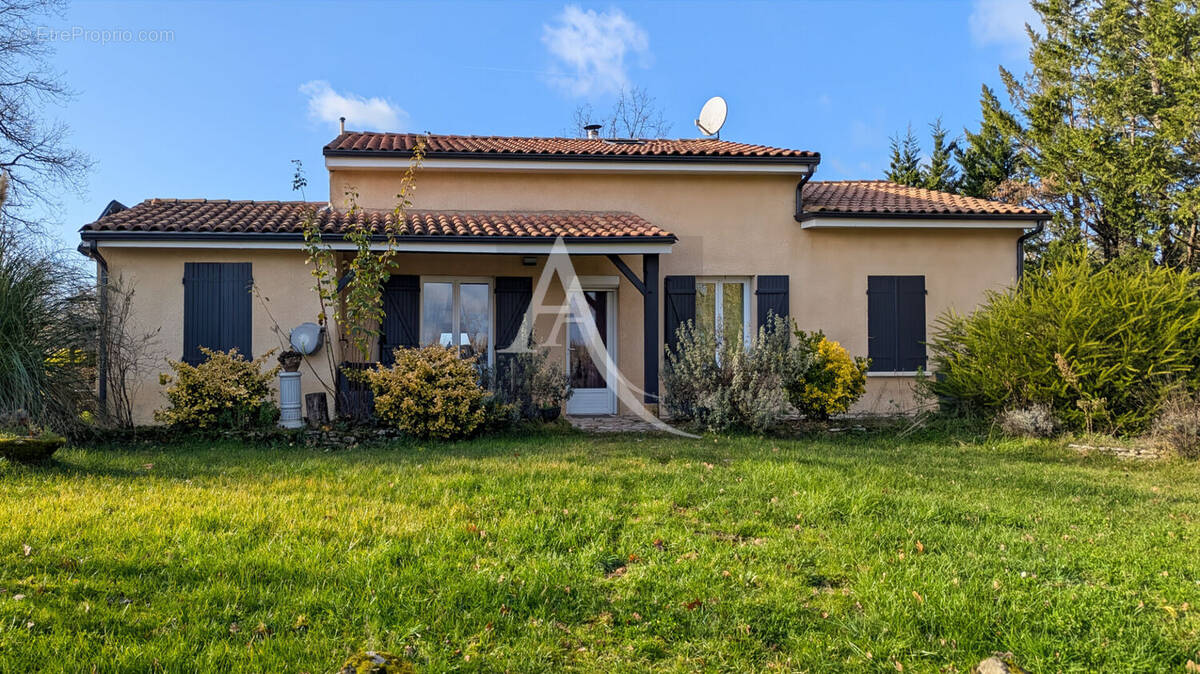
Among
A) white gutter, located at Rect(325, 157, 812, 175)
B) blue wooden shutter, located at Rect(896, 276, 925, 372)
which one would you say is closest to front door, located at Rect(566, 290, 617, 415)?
A: white gutter, located at Rect(325, 157, 812, 175)

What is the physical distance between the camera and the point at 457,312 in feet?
37.7

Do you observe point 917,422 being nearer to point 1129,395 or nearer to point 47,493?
point 1129,395

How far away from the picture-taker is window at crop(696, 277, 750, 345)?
11.6m

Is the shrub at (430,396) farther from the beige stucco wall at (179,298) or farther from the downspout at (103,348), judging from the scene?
the downspout at (103,348)

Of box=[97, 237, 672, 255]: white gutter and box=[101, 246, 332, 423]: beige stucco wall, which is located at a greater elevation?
box=[97, 237, 672, 255]: white gutter

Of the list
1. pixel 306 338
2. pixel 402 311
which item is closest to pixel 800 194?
pixel 402 311

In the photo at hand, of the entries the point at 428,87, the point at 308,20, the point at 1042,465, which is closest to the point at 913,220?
the point at 1042,465

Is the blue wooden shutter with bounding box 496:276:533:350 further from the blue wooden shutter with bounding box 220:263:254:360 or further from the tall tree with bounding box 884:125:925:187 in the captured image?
the tall tree with bounding box 884:125:925:187

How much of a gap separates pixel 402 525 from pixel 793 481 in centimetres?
318

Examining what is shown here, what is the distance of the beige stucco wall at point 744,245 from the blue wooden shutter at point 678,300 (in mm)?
240

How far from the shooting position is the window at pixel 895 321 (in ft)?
38.0

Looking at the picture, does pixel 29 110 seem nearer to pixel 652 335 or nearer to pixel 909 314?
pixel 652 335

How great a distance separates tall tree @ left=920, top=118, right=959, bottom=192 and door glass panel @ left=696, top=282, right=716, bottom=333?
42.7 ft

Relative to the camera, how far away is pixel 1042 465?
24.1ft
